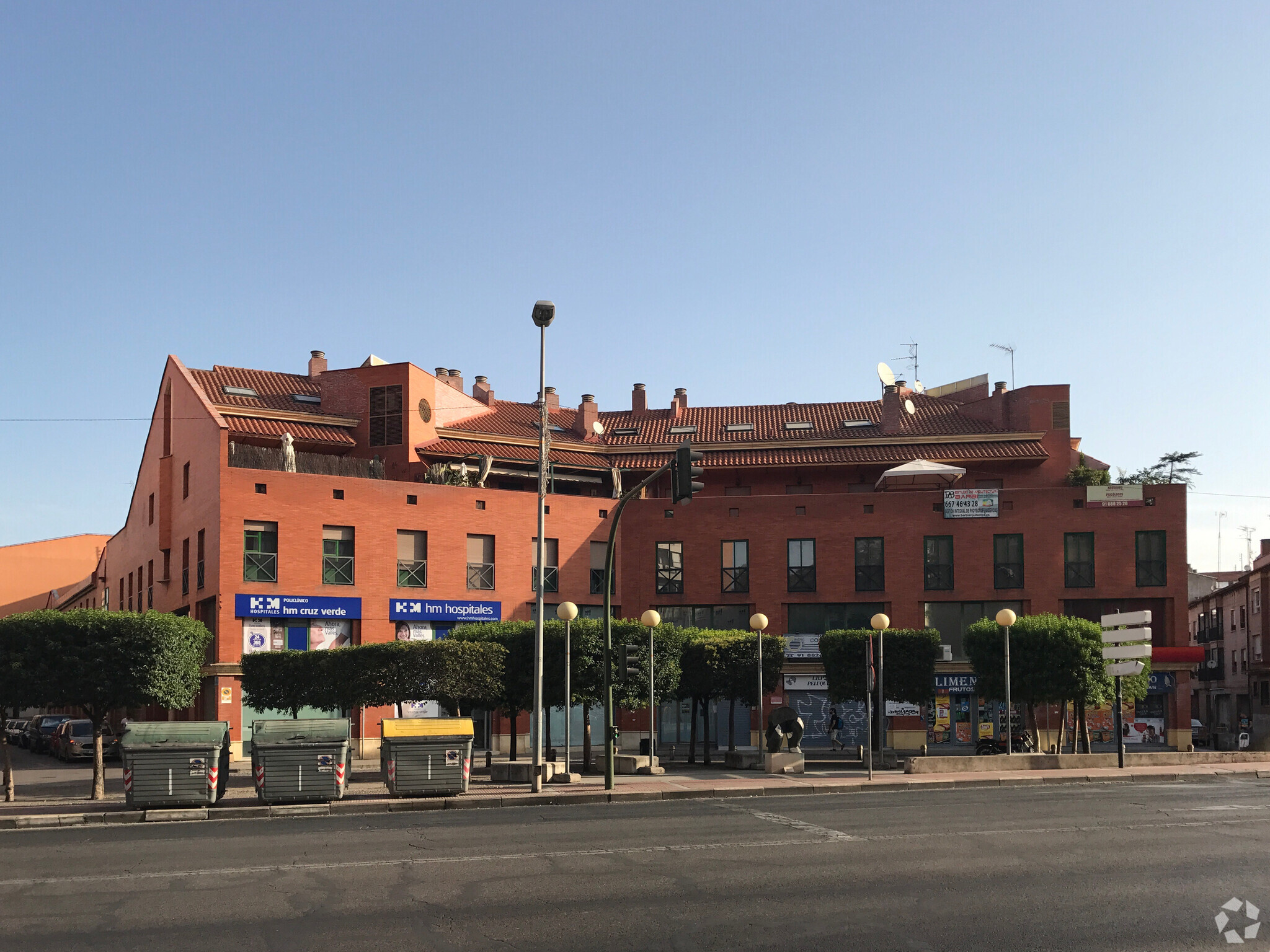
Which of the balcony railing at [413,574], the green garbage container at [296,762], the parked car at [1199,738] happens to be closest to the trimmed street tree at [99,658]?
the green garbage container at [296,762]

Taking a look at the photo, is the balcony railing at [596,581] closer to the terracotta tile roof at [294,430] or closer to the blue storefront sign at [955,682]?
the terracotta tile roof at [294,430]

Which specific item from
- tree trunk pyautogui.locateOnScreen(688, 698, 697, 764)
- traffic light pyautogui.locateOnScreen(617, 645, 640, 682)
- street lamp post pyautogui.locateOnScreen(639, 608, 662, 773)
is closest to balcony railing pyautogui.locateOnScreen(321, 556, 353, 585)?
tree trunk pyautogui.locateOnScreen(688, 698, 697, 764)

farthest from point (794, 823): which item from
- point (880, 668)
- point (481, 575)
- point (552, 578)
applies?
point (552, 578)

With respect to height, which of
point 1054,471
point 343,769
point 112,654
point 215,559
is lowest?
point 343,769

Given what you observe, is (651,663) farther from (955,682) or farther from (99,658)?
(955,682)

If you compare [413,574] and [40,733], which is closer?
[413,574]

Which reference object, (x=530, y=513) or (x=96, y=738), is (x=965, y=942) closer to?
(x=96, y=738)

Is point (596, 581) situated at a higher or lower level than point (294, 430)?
lower

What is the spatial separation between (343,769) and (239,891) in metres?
9.85

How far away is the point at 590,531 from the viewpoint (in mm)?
43812

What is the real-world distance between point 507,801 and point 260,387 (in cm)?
2940

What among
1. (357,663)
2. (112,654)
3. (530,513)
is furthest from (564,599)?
(112,654)

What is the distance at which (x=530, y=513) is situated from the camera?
42375mm

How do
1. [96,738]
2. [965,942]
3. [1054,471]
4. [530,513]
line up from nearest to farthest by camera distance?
[965,942], [96,738], [530,513], [1054,471]
